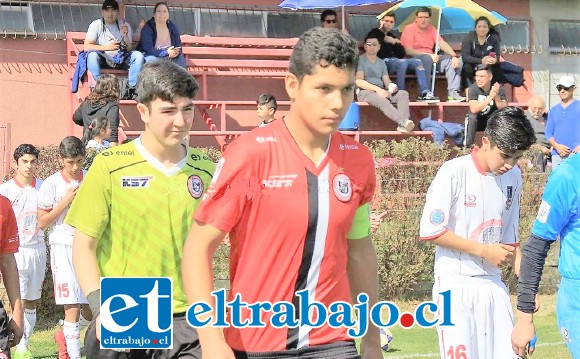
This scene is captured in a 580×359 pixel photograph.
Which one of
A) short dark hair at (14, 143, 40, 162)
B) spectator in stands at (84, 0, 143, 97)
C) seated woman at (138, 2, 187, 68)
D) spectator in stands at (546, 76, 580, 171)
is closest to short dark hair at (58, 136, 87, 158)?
short dark hair at (14, 143, 40, 162)

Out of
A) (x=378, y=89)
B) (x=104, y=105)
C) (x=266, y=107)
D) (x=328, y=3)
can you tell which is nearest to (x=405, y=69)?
(x=378, y=89)

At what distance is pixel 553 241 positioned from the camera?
18.6 ft

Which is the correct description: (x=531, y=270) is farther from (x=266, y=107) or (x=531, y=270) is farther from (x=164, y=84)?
(x=266, y=107)

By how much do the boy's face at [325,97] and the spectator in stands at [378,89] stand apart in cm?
1299

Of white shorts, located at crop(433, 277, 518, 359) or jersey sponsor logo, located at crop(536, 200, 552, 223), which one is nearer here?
jersey sponsor logo, located at crop(536, 200, 552, 223)

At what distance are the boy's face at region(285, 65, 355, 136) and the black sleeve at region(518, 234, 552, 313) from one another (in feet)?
6.35

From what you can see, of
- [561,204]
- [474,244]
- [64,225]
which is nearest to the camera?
[561,204]

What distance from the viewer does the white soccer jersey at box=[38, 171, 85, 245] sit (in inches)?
405

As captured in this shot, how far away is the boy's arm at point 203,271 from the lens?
4.06 metres

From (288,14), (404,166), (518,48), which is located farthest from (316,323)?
(518,48)

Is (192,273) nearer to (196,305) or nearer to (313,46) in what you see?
(196,305)

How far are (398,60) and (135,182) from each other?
12924 millimetres

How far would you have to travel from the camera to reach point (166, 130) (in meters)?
5.49

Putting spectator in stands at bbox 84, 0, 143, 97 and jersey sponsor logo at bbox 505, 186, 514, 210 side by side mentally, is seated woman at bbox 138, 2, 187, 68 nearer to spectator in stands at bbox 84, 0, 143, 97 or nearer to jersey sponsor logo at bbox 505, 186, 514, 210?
spectator in stands at bbox 84, 0, 143, 97
